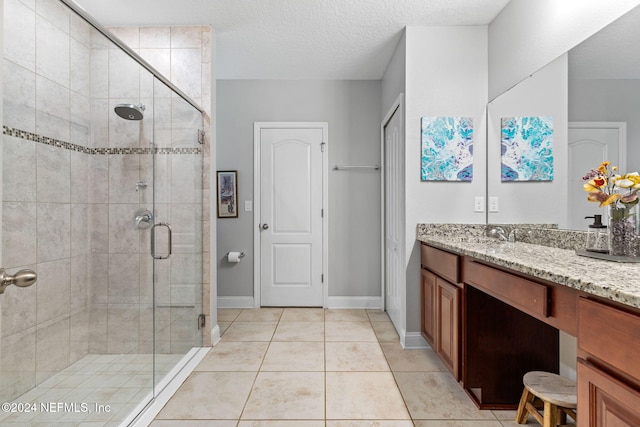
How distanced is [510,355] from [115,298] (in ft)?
6.97

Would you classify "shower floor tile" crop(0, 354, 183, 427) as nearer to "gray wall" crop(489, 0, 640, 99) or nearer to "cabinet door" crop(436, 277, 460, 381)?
"cabinet door" crop(436, 277, 460, 381)

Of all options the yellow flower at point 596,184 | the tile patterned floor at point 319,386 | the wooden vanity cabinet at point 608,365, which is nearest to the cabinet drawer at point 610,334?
the wooden vanity cabinet at point 608,365

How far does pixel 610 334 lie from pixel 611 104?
1262mm

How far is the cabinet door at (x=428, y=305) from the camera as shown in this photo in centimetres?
228

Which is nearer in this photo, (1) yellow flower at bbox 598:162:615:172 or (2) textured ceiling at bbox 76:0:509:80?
(1) yellow flower at bbox 598:162:615:172

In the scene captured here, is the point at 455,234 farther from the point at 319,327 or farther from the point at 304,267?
the point at 304,267

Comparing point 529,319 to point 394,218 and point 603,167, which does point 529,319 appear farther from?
point 394,218

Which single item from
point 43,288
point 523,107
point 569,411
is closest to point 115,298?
point 43,288

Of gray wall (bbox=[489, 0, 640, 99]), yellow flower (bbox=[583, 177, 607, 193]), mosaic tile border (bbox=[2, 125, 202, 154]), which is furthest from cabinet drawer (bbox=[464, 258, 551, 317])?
mosaic tile border (bbox=[2, 125, 202, 154])

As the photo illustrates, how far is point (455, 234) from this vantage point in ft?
8.52

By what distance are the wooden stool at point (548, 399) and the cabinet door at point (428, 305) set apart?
667 millimetres

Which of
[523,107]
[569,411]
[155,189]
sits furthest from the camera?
[523,107]

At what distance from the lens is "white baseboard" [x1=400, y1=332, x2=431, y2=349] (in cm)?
261

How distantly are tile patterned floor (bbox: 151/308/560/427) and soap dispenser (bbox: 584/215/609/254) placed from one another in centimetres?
95
